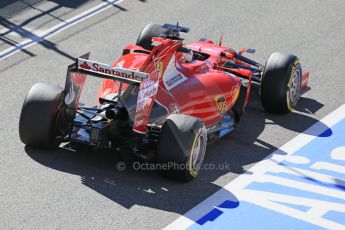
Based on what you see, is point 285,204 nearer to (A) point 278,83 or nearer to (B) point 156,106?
(B) point 156,106

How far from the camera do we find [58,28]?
17.4 m

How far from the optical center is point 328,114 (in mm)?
14320

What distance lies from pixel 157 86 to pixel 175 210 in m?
1.64

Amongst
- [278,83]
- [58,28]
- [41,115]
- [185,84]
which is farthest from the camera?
[58,28]

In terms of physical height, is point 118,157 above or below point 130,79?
below

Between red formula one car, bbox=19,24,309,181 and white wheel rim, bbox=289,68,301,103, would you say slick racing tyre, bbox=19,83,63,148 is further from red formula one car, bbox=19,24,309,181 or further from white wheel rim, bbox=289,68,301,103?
white wheel rim, bbox=289,68,301,103

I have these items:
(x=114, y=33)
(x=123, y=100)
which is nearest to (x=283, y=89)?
(x=123, y=100)

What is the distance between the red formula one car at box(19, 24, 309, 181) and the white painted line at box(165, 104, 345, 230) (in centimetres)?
48

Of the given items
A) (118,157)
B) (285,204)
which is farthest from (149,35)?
(285,204)

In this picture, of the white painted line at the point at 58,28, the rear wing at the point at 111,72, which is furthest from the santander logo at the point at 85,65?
the white painted line at the point at 58,28

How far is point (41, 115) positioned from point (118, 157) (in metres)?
1.17

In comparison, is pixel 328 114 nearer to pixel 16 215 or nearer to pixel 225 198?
pixel 225 198

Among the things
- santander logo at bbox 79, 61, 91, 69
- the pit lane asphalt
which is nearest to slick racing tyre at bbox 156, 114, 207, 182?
the pit lane asphalt

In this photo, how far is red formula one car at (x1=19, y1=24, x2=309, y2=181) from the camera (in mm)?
11531
